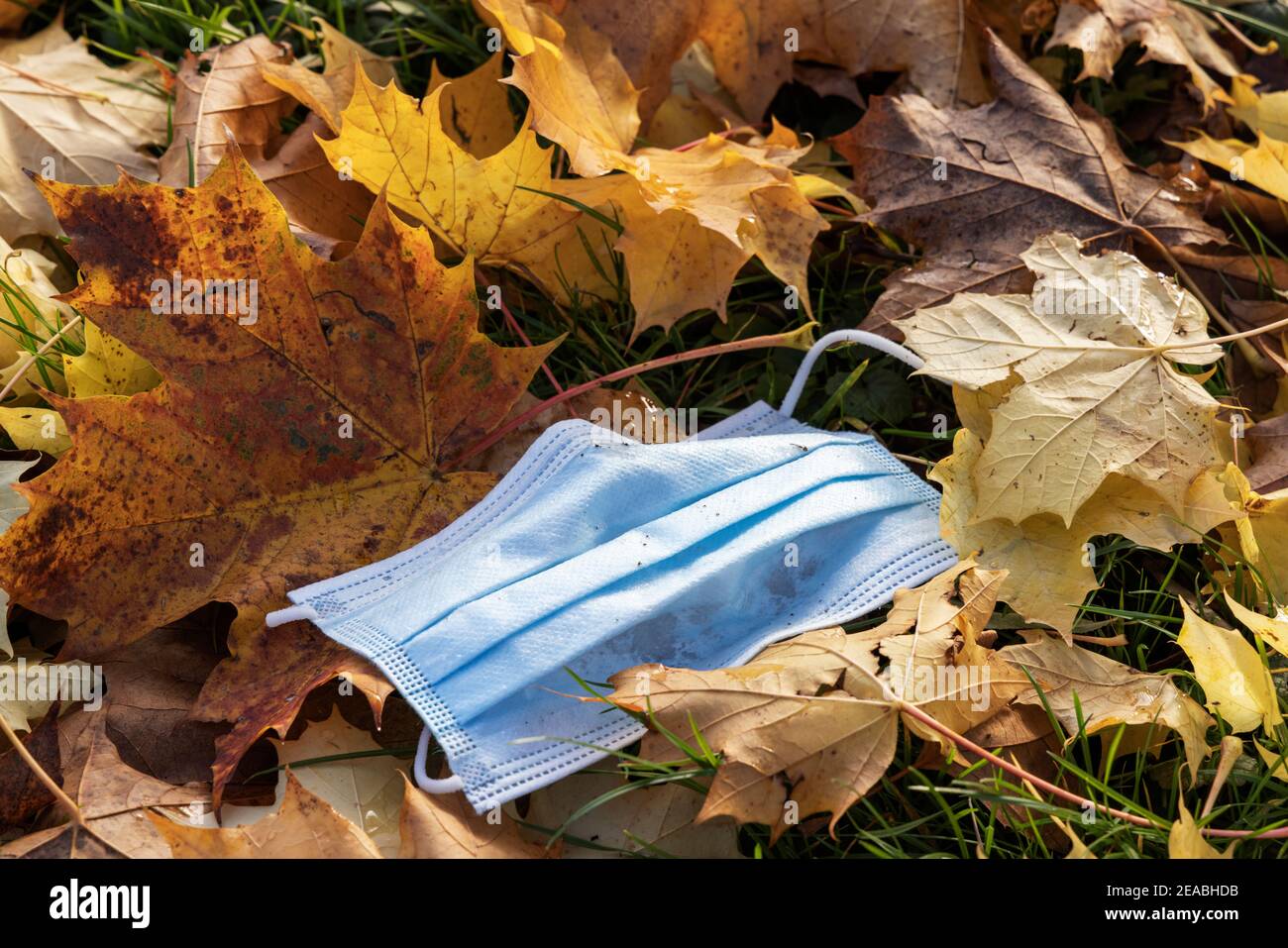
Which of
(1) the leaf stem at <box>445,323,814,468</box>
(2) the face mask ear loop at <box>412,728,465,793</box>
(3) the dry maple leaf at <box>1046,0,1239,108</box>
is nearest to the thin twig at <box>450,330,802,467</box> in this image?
(1) the leaf stem at <box>445,323,814,468</box>

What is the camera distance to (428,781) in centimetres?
136

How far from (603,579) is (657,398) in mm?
462

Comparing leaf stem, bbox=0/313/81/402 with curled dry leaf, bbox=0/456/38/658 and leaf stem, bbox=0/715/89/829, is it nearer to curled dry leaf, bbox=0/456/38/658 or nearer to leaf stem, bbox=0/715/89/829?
curled dry leaf, bbox=0/456/38/658

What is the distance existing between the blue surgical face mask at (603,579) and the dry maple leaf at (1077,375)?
0.15 m

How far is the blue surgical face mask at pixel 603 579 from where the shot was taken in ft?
4.62

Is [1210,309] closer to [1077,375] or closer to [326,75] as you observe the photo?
[1077,375]

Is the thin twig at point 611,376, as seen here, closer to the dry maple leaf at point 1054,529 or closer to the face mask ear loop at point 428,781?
the dry maple leaf at point 1054,529

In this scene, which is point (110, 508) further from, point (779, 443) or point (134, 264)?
point (779, 443)

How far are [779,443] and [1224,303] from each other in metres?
0.85

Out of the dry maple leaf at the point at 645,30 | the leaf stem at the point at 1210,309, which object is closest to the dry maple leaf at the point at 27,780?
the dry maple leaf at the point at 645,30

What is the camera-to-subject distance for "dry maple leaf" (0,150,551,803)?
143cm

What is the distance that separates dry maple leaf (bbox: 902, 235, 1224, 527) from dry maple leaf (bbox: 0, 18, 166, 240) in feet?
4.59

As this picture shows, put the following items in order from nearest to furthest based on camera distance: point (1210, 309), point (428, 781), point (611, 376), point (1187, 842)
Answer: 1. point (1187, 842)
2. point (428, 781)
3. point (611, 376)
4. point (1210, 309)

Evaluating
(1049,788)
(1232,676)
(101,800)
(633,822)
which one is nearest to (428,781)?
(633,822)
